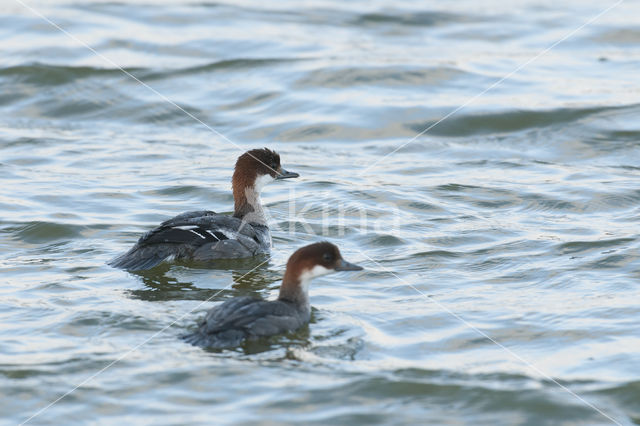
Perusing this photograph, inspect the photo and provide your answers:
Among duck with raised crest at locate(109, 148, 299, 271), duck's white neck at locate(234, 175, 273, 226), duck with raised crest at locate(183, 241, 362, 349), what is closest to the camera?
duck with raised crest at locate(183, 241, 362, 349)

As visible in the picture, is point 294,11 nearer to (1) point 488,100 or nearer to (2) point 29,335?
(1) point 488,100

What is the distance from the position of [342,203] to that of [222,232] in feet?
8.82

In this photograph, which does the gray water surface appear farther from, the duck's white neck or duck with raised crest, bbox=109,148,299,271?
the duck's white neck

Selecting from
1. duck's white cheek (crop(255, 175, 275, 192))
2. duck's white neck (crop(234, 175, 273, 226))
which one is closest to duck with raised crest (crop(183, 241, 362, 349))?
duck's white neck (crop(234, 175, 273, 226))

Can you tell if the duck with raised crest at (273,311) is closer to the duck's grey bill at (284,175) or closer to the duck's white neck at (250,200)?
the duck's white neck at (250,200)

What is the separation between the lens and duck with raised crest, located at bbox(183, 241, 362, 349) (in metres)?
7.86

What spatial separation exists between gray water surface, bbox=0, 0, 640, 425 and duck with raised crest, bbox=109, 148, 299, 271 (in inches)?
8.1

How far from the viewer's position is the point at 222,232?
34.6 feet

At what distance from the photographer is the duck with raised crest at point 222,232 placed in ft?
32.8

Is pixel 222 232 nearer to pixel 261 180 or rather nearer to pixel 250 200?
pixel 250 200

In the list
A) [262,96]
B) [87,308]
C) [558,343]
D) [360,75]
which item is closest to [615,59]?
[360,75]

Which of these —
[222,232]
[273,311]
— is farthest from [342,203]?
[273,311]

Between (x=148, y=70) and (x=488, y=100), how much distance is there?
6.71 meters

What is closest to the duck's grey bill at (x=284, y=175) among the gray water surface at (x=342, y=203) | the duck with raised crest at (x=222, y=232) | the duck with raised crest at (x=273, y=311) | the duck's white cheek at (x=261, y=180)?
the duck with raised crest at (x=222, y=232)
